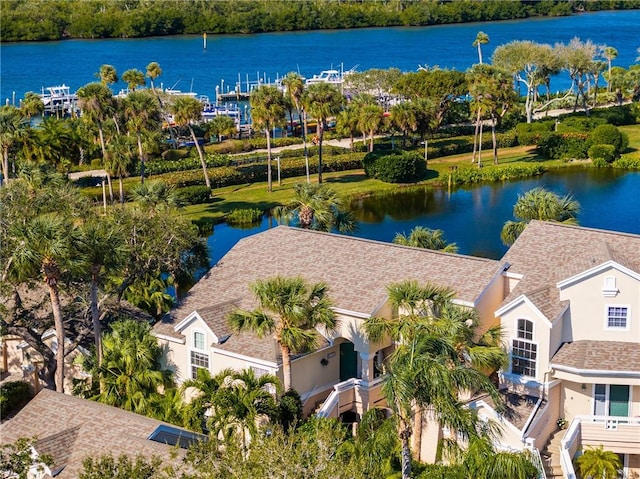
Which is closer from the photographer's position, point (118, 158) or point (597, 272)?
point (597, 272)

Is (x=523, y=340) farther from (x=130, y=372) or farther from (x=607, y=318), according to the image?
(x=130, y=372)

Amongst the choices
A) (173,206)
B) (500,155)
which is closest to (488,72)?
(500,155)

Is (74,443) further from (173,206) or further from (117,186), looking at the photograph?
(117,186)

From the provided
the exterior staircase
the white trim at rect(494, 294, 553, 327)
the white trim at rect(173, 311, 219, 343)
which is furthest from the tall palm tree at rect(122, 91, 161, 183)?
the exterior staircase

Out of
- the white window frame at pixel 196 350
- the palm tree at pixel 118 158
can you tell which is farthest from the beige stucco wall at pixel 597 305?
the palm tree at pixel 118 158

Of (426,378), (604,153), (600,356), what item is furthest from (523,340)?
(604,153)

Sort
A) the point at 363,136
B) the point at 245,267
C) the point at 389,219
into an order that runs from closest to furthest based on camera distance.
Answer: the point at 245,267
the point at 389,219
the point at 363,136

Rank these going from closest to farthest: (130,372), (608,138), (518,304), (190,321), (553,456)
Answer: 1. (553,456)
2. (518,304)
3. (130,372)
4. (190,321)
5. (608,138)
